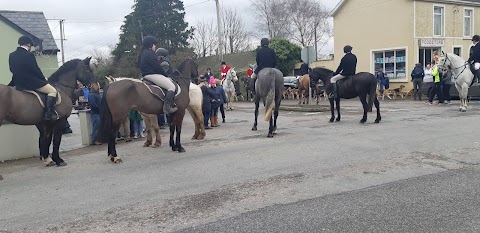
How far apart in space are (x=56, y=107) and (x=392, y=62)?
2482 centimetres

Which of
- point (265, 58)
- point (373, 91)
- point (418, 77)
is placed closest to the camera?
point (265, 58)

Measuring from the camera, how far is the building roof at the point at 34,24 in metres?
23.4

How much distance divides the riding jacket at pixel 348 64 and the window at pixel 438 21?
18424 mm

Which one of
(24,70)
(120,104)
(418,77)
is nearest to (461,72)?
(418,77)

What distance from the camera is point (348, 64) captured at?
12.2 metres

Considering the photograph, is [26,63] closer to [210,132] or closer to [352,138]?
[210,132]

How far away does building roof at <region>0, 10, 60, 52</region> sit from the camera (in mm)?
23375

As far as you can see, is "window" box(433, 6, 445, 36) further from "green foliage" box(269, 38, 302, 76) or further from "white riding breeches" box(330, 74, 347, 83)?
"white riding breeches" box(330, 74, 347, 83)

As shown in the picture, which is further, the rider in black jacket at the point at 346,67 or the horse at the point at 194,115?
the rider in black jacket at the point at 346,67

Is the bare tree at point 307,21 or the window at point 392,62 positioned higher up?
the bare tree at point 307,21

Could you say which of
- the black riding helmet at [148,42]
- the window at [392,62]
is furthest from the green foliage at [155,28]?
the black riding helmet at [148,42]

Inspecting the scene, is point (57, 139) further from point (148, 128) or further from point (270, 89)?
point (270, 89)

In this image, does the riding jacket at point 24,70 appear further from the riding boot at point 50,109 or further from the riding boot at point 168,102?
the riding boot at point 168,102

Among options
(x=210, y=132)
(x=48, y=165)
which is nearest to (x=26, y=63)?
(x=48, y=165)
